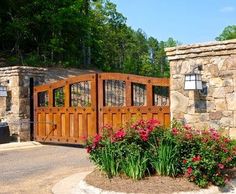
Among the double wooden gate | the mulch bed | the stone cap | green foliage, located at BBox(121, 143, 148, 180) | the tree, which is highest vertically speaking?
the tree

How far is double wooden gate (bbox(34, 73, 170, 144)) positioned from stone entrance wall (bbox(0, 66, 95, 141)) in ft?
1.16

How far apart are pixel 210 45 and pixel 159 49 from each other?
71274 mm

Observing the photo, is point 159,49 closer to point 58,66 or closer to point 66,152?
point 58,66

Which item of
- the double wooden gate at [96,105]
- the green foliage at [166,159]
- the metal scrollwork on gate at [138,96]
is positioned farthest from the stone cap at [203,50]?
the green foliage at [166,159]

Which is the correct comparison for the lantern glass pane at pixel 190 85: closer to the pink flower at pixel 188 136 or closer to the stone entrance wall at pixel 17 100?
the pink flower at pixel 188 136

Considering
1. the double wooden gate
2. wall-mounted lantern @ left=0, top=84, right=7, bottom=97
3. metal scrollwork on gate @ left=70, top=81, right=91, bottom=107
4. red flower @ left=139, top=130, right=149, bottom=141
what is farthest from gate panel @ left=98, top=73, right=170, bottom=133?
wall-mounted lantern @ left=0, top=84, right=7, bottom=97

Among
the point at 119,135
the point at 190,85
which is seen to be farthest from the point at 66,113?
the point at 119,135

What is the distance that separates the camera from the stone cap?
24.8 ft

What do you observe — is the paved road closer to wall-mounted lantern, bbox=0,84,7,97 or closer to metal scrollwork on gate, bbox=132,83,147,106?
metal scrollwork on gate, bbox=132,83,147,106

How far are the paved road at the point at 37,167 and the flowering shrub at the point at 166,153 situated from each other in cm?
118

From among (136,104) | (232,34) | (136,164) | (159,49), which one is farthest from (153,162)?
(159,49)

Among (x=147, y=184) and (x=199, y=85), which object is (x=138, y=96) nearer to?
(x=199, y=85)

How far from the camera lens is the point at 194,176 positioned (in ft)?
18.6

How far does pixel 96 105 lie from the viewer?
1067cm
